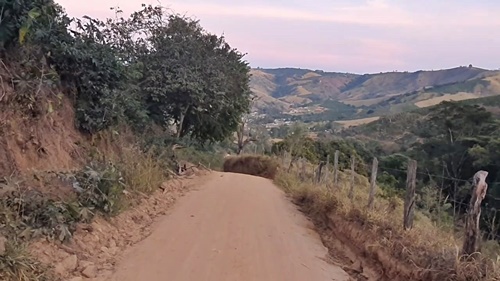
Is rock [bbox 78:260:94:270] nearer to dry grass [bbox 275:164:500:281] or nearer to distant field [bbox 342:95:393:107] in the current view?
dry grass [bbox 275:164:500:281]

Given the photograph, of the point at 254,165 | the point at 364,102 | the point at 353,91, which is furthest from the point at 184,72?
the point at 353,91

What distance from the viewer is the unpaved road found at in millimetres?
Answer: 7361

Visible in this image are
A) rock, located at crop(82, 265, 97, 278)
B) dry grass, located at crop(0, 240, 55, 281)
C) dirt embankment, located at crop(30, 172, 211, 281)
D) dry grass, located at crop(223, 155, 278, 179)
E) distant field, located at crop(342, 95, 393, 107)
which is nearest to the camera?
dry grass, located at crop(0, 240, 55, 281)

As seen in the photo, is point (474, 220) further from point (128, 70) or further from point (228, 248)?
point (128, 70)

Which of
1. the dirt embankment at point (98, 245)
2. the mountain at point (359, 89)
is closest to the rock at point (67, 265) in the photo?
the dirt embankment at point (98, 245)

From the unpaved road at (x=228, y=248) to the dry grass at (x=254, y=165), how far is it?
14.2 m

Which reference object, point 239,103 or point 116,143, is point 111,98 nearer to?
point 116,143

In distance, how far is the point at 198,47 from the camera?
2250 cm

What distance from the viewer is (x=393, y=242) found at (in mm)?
8188

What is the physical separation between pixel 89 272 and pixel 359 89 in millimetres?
153468

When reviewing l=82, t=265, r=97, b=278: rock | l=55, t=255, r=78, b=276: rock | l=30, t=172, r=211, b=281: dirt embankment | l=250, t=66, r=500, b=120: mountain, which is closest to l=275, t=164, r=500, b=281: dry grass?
l=30, t=172, r=211, b=281: dirt embankment

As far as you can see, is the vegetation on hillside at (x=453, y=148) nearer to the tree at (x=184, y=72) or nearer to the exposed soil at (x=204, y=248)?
the exposed soil at (x=204, y=248)

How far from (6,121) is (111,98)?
421 cm

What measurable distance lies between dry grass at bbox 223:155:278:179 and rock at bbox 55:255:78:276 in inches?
771
